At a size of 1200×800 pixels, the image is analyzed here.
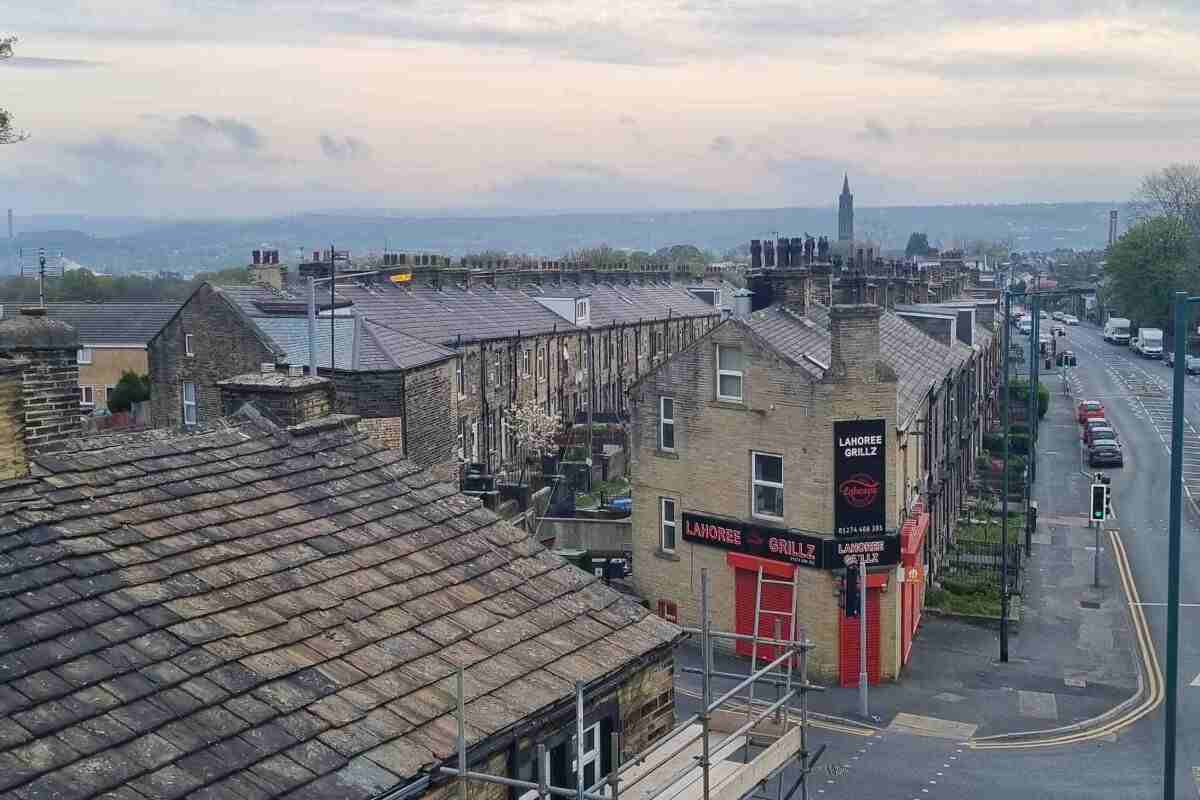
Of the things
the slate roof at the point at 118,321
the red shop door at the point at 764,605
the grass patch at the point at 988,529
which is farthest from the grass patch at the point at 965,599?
the slate roof at the point at 118,321

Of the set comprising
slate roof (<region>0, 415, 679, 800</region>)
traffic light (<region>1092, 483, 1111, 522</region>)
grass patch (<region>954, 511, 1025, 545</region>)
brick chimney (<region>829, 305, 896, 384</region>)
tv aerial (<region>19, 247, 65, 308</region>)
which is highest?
tv aerial (<region>19, 247, 65, 308</region>)

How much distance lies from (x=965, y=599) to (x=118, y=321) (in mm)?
55142

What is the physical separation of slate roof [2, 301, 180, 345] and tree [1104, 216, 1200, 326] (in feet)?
262

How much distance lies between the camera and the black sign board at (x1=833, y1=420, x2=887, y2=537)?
91.3 ft

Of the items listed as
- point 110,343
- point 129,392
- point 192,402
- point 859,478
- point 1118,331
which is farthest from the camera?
point 1118,331

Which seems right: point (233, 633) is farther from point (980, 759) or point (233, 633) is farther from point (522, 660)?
point (980, 759)

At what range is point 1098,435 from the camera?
189 ft

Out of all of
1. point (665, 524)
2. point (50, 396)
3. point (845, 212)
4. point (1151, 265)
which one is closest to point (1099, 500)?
point (665, 524)

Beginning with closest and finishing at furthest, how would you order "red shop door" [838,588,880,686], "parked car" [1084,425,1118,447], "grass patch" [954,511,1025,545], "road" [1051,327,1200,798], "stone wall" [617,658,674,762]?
"stone wall" [617,658,674,762]
"road" [1051,327,1200,798]
"red shop door" [838,588,880,686]
"grass patch" [954,511,1025,545]
"parked car" [1084,425,1118,447]

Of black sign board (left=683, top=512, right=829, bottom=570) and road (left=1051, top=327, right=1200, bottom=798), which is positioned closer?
road (left=1051, top=327, right=1200, bottom=798)

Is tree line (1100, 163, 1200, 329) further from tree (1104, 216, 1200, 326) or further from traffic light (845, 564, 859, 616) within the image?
traffic light (845, 564, 859, 616)

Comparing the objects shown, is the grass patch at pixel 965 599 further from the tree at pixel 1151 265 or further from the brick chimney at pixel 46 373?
the tree at pixel 1151 265

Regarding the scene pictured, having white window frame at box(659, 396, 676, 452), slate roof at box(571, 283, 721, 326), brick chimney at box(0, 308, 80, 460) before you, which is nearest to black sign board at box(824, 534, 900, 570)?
white window frame at box(659, 396, 676, 452)

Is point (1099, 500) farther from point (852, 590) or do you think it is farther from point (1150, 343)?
point (1150, 343)
